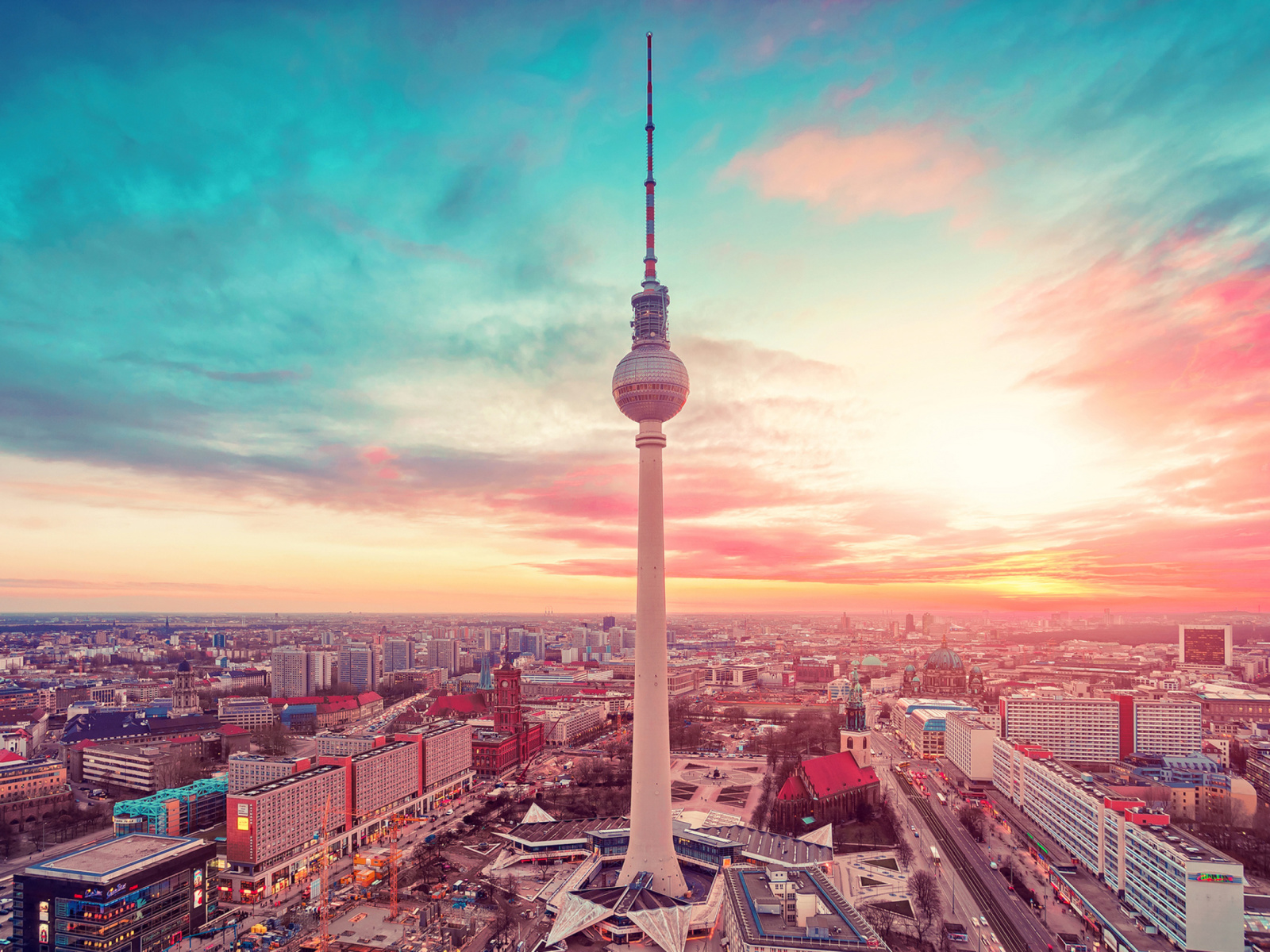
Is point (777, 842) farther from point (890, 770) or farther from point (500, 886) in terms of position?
point (890, 770)

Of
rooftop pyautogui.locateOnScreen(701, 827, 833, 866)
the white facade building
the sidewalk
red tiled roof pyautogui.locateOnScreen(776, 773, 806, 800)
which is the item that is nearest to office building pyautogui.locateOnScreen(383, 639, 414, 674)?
the sidewalk

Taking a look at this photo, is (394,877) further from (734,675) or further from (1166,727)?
(734,675)

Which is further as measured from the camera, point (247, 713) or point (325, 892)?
point (247, 713)

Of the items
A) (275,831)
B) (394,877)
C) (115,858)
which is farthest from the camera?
(275,831)

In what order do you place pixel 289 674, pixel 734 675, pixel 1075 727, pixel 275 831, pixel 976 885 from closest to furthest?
pixel 976 885 → pixel 275 831 → pixel 1075 727 → pixel 289 674 → pixel 734 675

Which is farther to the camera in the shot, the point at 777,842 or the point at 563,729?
the point at 563,729

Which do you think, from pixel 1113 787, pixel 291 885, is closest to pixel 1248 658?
pixel 1113 787

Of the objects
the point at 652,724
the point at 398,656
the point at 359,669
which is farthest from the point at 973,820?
the point at 398,656
